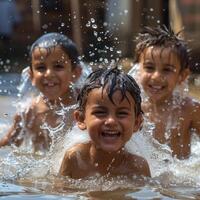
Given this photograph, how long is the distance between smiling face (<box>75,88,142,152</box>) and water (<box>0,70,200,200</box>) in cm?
25

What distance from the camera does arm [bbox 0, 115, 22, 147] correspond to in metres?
6.19

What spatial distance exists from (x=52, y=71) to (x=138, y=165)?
160 cm

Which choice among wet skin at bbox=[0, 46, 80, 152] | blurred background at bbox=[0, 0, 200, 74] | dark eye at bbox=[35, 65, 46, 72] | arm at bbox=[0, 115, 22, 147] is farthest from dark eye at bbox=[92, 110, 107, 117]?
blurred background at bbox=[0, 0, 200, 74]

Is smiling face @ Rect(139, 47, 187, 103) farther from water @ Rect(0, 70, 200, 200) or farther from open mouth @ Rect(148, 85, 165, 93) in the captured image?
water @ Rect(0, 70, 200, 200)

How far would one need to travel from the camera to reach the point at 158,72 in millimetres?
5777

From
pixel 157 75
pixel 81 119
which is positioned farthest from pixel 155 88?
pixel 81 119

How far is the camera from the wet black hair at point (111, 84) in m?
4.27

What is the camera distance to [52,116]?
20.1 feet

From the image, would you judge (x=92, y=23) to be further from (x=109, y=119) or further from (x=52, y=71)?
(x=109, y=119)

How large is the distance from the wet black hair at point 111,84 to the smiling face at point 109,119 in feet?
0.08

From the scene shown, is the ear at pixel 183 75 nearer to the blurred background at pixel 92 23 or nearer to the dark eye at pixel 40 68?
the dark eye at pixel 40 68

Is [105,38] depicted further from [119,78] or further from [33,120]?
[119,78]

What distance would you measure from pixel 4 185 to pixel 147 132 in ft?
5.64

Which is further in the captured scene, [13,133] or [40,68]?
[13,133]
